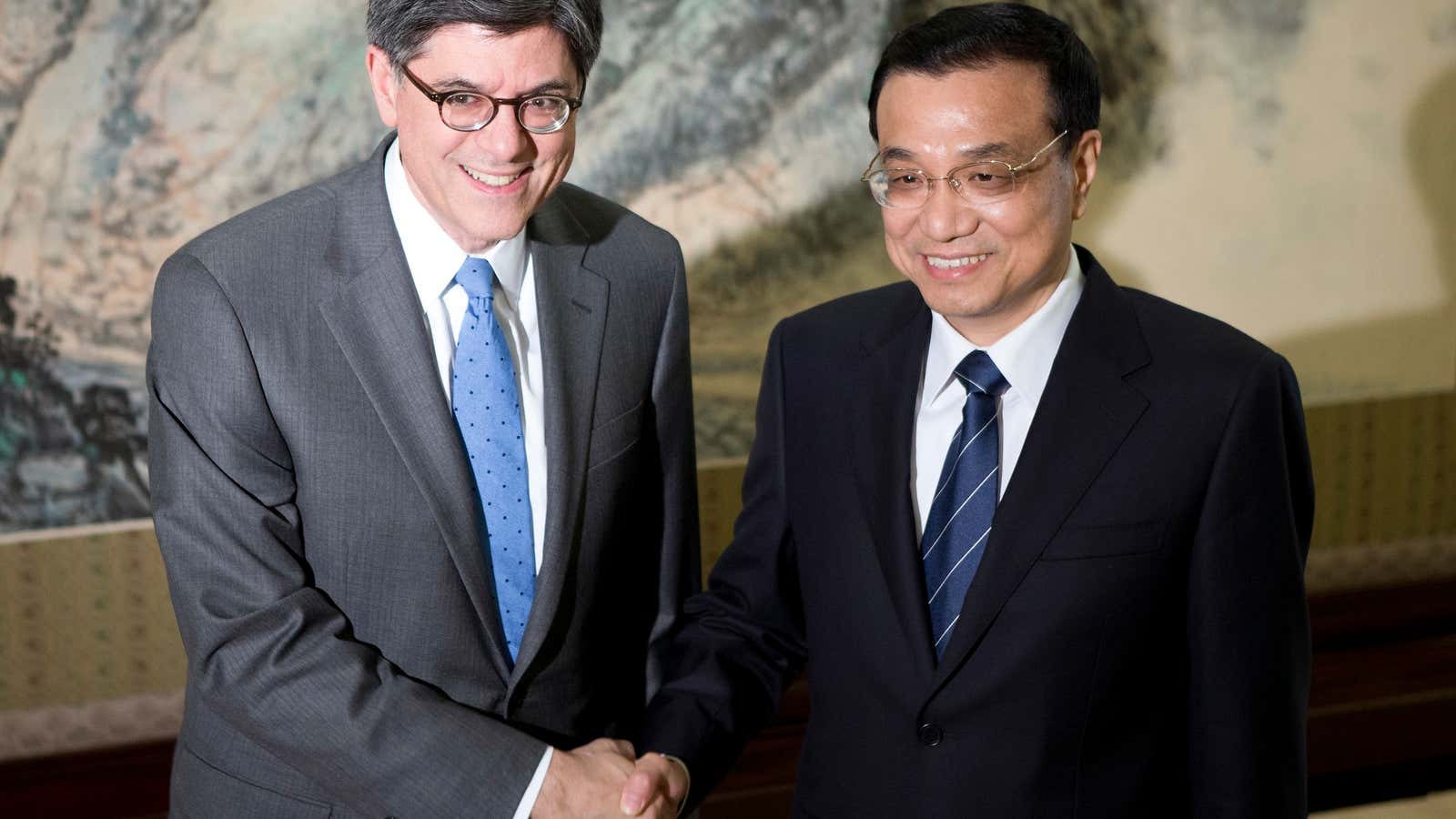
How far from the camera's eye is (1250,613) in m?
1.52

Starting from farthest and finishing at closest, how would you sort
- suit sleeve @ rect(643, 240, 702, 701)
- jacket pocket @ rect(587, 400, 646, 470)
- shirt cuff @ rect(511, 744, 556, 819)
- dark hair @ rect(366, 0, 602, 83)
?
suit sleeve @ rect(643, 240, 702, 701)
jacket pocket @ rect(587, 400, 646, 470)
shirt cuff @ rect(511, 744, 556, 819)
dark hair @ rect(366, 0, 602, 83)

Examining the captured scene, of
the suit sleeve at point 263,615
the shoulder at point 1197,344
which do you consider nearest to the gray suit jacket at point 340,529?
the suit sleeve at point 263,615

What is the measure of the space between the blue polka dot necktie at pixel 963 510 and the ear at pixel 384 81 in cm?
69

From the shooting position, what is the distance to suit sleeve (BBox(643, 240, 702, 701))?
5.95ft

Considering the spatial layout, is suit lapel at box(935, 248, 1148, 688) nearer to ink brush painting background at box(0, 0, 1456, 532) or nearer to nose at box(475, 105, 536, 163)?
nose at box(475, 105, 536, 163)

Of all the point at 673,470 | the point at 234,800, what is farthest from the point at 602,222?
the point at 234,800

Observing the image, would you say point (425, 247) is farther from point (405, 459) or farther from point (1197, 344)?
point (1197, 344)

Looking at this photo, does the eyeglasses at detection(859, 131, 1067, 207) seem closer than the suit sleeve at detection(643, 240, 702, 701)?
Yes

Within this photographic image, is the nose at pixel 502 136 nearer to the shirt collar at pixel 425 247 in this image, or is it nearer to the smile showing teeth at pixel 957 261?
the shirt collar at pixel 425 247

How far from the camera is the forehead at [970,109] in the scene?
4.98ft

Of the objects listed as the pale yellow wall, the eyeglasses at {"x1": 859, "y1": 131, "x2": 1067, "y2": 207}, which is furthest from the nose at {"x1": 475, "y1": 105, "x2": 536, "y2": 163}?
the pale yellow wall

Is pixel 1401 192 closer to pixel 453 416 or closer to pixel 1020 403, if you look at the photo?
pixel 1020 403

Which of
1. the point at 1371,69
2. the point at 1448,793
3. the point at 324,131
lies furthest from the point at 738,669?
the point at 1371,69

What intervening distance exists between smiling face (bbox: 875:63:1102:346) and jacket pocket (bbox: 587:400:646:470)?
0.37 metres
